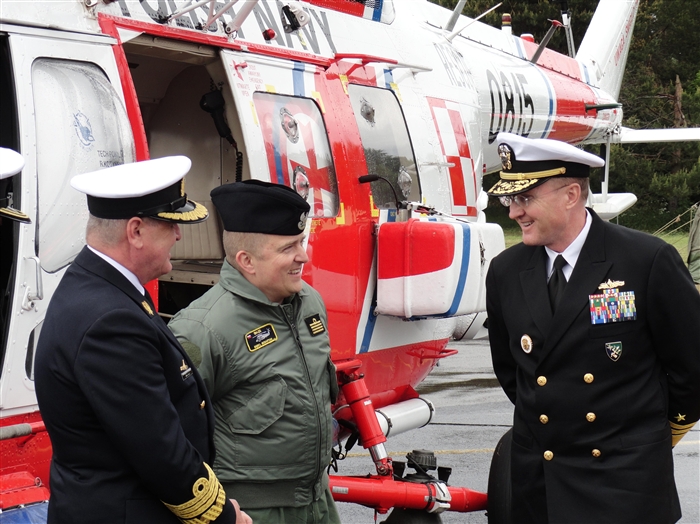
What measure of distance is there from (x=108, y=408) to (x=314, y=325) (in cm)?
101

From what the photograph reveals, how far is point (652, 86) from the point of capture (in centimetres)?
3291

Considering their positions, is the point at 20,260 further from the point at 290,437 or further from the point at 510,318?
the point at 510,318

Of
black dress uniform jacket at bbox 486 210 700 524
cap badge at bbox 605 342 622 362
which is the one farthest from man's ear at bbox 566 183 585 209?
cap badge at bbox 605 342 622 362

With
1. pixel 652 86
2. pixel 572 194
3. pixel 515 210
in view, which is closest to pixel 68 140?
pixel 515 210

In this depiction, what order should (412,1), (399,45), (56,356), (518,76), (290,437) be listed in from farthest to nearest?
(518,76) < (412,1) < (399,45) < (290,437) < (56,356)

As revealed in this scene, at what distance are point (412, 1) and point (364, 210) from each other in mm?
2562

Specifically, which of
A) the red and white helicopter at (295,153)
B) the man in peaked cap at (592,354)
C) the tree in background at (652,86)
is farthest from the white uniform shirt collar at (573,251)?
the tree in background at (652,86)

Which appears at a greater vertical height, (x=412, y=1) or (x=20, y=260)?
(x=412, y=1)

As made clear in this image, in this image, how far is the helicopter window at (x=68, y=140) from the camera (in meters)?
3.26

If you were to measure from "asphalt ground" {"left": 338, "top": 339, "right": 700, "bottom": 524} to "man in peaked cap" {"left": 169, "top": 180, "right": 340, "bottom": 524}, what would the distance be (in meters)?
2.84

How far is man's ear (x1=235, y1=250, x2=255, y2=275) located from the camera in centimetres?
291

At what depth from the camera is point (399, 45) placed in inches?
229

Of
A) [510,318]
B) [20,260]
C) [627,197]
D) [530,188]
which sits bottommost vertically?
[627,197]

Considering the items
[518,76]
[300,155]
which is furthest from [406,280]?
[518,76]
